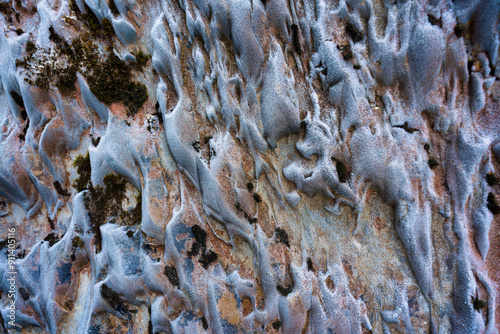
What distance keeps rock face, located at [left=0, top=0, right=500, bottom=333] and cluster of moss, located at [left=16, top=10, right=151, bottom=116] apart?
3cm

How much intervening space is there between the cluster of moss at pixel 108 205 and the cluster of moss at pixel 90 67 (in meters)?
1.26

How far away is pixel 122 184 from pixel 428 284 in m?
4.95

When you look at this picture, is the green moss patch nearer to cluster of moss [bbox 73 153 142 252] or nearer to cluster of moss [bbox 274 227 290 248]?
cluster of moss [bbox 73 153 142 252]

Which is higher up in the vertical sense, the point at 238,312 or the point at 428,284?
the point at 428,284

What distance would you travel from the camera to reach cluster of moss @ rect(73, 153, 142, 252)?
3.47 meters

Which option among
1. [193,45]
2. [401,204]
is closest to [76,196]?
[193,45]

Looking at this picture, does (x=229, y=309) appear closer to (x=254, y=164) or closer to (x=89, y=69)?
(x=254, y=164)

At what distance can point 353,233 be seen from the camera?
125 inches

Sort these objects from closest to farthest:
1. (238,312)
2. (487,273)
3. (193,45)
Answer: (487,273) → (238,312) → (193,45)

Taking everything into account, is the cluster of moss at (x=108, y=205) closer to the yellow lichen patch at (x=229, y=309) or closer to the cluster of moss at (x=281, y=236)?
the yellow lichen patch at (x=229, y=309)

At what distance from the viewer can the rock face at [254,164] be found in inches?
112

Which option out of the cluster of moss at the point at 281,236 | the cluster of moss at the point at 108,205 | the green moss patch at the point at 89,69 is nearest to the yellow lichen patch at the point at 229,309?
the cluster of moss at the point at 281,236

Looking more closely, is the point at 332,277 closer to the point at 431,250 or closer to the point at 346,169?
the point at 431,250

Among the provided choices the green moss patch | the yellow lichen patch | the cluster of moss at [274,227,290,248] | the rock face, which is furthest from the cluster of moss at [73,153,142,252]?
the cluster of moss at [274,227,290,248]
